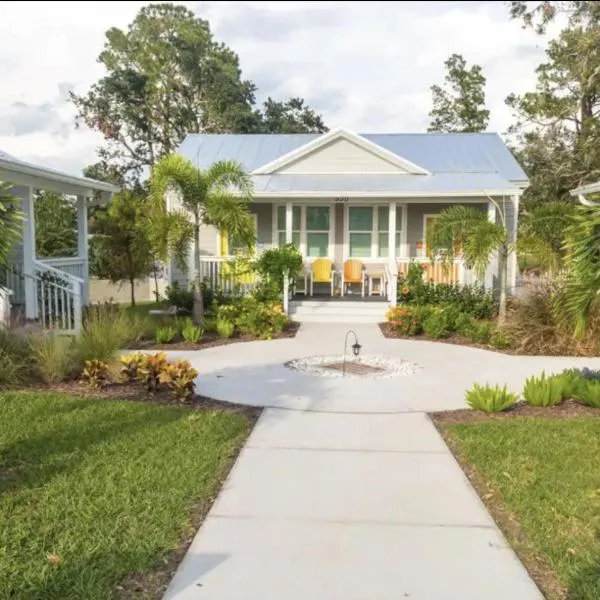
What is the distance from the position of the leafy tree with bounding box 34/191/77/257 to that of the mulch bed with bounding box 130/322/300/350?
10.8 m

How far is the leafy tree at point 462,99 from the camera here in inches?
1329

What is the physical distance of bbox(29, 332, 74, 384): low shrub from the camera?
25.2 ft

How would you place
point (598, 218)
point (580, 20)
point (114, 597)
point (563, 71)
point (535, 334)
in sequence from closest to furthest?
1. point (114, 597)
2. point (598, 218)
3. point (535, 334)
4. point (580, 20)
5. point (563, 71)

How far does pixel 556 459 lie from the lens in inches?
206

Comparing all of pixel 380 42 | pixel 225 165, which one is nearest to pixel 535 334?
pixel 380 42

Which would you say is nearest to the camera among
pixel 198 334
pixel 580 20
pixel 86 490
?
pixel 86 490

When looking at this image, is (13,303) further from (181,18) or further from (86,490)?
(181,18)

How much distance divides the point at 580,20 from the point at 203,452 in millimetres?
22293

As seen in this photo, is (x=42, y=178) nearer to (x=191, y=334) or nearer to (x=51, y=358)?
(x=191, y=334)

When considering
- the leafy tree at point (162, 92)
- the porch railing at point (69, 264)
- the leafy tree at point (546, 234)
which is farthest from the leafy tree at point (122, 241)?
the leafy tree at point (162, 92)

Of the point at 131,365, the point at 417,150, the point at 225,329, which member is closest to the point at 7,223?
the point at 131,365

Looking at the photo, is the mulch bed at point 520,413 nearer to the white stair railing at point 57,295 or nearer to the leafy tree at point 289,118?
the white stair railing at point 57,295

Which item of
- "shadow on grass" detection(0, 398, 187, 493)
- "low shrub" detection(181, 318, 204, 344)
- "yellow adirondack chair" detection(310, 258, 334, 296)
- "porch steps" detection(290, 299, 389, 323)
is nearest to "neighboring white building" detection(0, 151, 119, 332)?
"low shrub" detection(181, 318, 204, 344)

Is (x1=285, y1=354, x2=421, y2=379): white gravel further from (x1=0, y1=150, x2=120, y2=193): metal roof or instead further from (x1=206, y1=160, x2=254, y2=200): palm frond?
(x1=0, y1=150, x2=120, y2=193): metal roof
